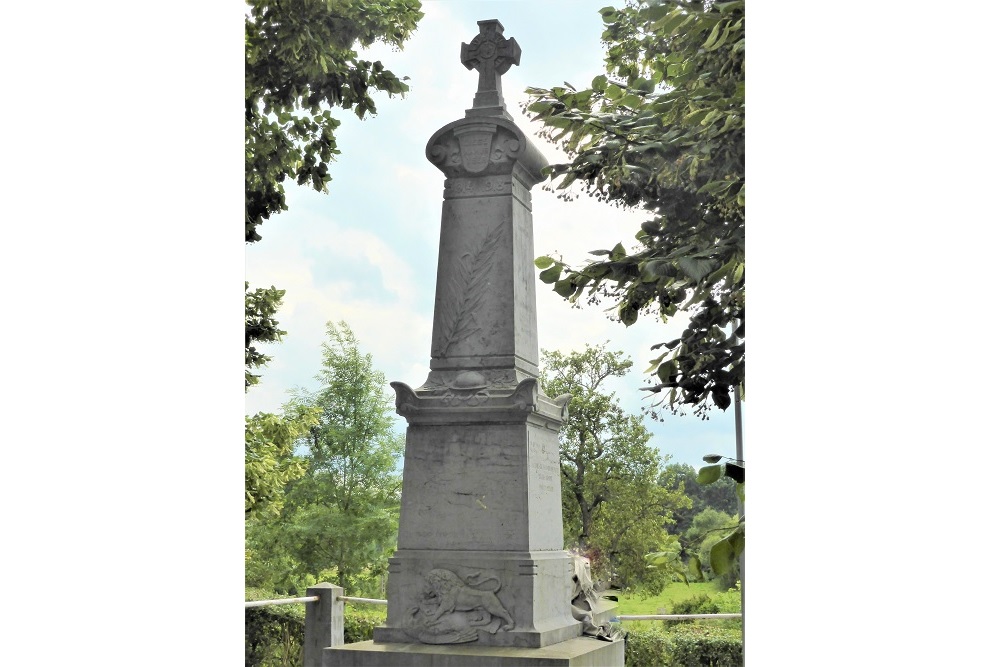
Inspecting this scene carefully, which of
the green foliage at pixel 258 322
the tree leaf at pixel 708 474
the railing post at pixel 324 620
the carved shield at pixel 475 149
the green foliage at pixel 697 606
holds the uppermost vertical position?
the carved shield at pixel 475 149

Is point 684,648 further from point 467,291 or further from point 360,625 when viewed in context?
point 467,291

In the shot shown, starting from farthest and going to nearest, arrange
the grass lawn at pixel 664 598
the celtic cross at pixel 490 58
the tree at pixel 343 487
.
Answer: the tree at pixel 343 487 → the grass lawn at pixel 664 598 → the celtic cross at pixel 490 58

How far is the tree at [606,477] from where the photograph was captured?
17203 mm

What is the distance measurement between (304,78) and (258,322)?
85.2 inches

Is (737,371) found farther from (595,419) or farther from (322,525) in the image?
(322,525)

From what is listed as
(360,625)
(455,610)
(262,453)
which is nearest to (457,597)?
(455,610)

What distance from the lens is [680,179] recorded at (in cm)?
447

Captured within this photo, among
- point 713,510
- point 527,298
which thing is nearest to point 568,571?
point 527,298

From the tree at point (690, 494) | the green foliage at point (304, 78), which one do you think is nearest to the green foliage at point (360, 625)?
the tree at point (690, 494)

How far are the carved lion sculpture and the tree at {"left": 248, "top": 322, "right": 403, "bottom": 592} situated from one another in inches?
524

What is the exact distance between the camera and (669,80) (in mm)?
4562

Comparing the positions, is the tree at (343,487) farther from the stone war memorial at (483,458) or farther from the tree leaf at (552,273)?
the tree leaf at (552,273)

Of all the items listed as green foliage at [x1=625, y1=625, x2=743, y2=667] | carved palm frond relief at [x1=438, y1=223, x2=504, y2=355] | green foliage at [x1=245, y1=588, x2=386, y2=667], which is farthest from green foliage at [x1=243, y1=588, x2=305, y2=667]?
carved palm frond relief at [x1=438, y1=223, x2=504, y2=355]
